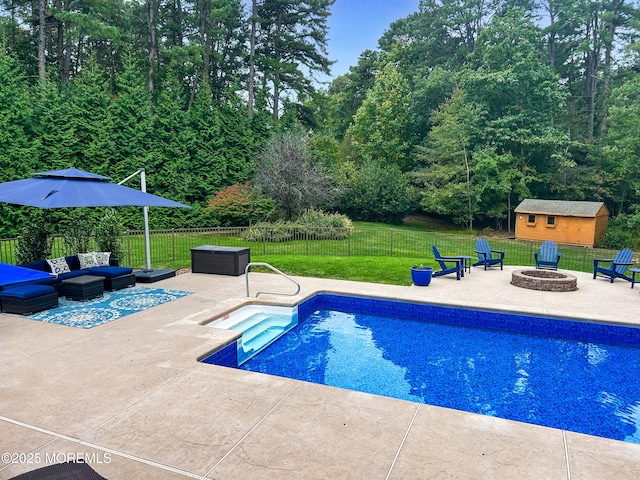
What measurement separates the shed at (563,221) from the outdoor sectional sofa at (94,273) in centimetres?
1898

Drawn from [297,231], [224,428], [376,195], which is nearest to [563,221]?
[376,195]

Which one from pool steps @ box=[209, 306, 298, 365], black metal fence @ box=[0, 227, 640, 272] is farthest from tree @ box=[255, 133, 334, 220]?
pool steps @ box=[209, 306, 298, 365]

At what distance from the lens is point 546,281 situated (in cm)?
880

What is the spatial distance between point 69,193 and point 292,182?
12015mm

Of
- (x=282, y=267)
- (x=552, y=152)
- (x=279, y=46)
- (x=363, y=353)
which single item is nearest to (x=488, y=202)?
(x=552, y=152)

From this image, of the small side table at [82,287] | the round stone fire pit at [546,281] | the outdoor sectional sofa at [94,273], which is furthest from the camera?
the round stone fire pit at [546,281]

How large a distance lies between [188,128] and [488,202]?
697 inches

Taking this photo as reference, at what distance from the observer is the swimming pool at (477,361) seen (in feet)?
15.2

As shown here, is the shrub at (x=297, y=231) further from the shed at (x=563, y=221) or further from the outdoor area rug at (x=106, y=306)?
the shed at (x=563, y=221)

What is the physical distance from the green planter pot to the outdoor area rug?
4.90 meters

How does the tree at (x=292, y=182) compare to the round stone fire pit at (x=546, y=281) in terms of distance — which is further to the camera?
the tree at (x=292, y=182)

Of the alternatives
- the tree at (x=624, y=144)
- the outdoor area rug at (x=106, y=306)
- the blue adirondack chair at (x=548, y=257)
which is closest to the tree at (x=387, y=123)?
the tree at (x=624, y=144)

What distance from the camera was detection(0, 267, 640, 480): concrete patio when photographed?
2.92 m

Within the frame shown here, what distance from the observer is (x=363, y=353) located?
6.16 m
